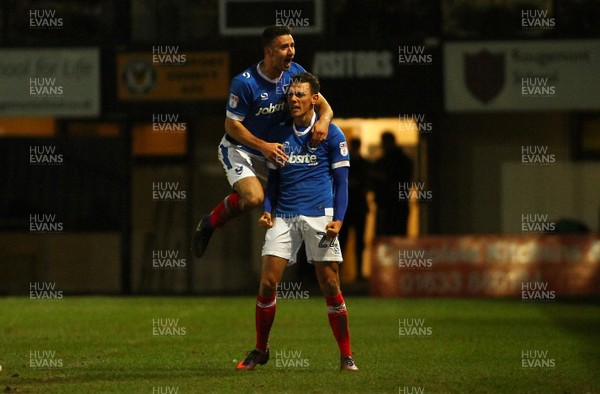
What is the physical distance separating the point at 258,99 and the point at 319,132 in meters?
0.78

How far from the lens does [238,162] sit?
11617 mm

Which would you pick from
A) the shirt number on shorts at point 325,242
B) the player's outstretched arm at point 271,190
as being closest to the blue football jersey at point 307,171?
the player's outstretched arm at point 271,190

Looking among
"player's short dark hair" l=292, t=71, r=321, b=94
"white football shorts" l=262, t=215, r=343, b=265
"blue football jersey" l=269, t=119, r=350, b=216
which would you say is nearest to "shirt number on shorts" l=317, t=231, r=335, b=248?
"white football shorts" l=262, t=215, r=343, b=265

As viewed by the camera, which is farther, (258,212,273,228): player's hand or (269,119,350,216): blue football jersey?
(269,119,350,216): blue football jersey

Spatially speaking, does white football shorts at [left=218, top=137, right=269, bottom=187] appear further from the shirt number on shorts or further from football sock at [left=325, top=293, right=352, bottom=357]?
football sock at [left=325, top=293, right=352, bottom=357]

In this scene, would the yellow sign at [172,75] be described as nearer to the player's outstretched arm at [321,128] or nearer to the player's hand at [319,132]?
the player's outstretched arm at [321,128]

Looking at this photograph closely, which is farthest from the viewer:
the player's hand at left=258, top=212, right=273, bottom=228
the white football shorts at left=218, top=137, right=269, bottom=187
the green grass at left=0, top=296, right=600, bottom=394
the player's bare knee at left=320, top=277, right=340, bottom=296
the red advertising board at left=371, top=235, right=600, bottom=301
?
the red advertising board at left=371, top=235, right=600, bottom=301

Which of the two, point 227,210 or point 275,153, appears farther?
point 227,210

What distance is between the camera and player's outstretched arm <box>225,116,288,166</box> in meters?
10.7

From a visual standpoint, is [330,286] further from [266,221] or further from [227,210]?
[227,210]

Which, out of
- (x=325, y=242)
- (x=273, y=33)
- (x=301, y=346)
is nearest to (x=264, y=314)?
(x=325, y=242)

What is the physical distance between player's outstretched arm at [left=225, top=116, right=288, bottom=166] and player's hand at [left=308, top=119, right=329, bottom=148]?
0.82 ft

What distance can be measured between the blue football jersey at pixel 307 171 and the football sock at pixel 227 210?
3.58 ft

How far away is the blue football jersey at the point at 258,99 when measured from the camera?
11.2 m
